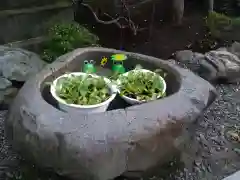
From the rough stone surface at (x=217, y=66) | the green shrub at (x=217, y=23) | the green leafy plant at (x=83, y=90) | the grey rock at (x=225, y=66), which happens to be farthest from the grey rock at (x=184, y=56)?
the green leafy plant at (x=83, y=90)

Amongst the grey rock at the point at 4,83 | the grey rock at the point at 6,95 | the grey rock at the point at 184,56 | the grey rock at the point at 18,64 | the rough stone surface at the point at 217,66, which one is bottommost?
the grey rock at the point at 184,56

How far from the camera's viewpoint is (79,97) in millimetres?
2576

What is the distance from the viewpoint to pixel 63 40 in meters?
4.88

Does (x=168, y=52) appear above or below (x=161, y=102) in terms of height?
below

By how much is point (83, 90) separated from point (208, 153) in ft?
4.64

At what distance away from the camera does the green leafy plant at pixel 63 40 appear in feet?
15.9

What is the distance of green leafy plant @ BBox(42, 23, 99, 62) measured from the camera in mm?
4844

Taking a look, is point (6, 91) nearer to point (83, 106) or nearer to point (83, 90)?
point (83, 90)

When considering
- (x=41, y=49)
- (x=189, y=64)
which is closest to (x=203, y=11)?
(x=189, y=64)

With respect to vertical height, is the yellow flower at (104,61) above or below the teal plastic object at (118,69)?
below

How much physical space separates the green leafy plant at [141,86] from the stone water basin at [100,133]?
0.45ft

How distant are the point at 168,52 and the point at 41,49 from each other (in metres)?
2.05

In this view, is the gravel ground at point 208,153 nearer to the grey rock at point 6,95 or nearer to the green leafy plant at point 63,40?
the grey rock at point 6,95

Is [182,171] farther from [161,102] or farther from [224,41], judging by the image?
[224,41]
